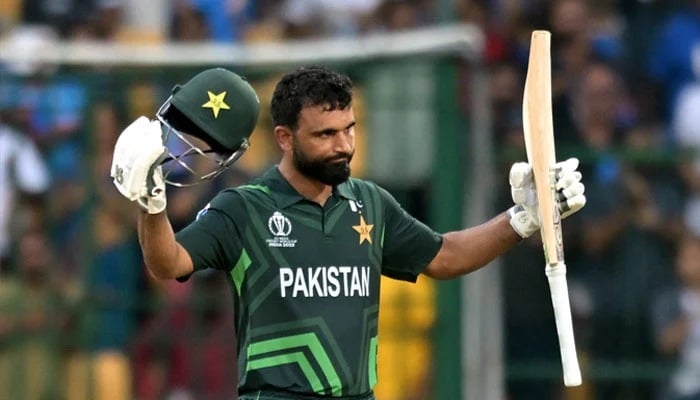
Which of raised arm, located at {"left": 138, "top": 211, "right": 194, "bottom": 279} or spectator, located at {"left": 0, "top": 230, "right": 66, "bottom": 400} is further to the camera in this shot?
spectator, located at {"left": 0, "top": 230, "right": 66, "bottom": 400}

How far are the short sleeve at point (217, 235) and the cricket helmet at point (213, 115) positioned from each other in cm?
13

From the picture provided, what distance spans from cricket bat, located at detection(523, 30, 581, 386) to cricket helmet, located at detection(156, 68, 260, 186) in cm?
100

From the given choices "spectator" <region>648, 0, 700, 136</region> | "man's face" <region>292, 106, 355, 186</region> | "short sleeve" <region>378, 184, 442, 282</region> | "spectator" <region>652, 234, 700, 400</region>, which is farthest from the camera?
"spectator" <region>648, 0, 700, 136</region>

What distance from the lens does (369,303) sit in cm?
605

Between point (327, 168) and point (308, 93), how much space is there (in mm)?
263

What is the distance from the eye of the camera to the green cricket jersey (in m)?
5.88

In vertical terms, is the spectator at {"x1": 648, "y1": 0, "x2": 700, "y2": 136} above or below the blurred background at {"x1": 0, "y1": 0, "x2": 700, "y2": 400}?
above

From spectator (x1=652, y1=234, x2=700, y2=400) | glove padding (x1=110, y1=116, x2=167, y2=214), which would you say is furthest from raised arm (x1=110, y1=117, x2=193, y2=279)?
spectator (x1=652, y1=234, x2=700, y2=400)

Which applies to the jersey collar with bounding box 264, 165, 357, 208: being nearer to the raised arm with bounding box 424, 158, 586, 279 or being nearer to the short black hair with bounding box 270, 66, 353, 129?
the short black hair with bounding box 270, 66, 353, 129

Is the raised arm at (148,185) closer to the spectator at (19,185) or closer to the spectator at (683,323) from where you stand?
the spectator at (19,185)

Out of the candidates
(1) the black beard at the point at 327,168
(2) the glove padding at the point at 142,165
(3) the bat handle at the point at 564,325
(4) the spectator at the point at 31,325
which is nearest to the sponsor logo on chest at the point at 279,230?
(1) the black beard at the point at 327,168

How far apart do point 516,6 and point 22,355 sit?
146 inches

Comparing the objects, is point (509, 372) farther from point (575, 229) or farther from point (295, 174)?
point (295, 174)

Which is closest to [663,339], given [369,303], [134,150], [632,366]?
[632,366]
